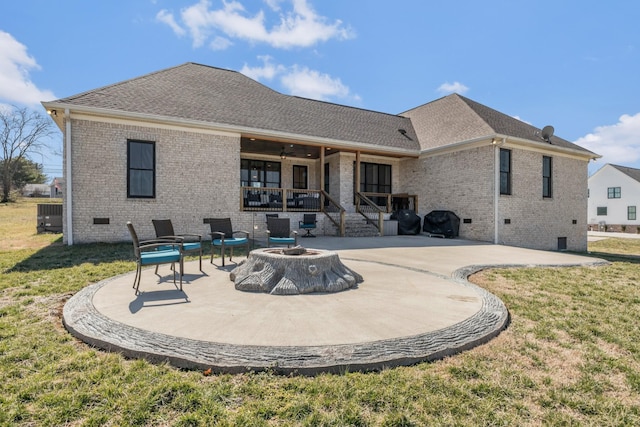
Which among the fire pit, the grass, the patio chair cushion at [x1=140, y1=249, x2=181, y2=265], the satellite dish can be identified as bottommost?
the grass

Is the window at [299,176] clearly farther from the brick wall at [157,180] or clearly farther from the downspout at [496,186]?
the downspout at [496,186]

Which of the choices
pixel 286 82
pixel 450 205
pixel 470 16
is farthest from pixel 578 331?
pixel 286 82

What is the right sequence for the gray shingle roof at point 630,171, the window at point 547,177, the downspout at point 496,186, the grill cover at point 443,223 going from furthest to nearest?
the gray shingle roof at point 630,171, the window at point 547,177, the grill cover at point 443,223, the downspout at point 496,186

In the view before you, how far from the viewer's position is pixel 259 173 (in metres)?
17.4

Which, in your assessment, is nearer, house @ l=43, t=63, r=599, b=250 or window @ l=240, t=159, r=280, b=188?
house @ l=43, t=63, r=599, b=250

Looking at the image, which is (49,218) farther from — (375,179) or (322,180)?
(375,179)

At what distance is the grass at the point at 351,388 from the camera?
2070 mm

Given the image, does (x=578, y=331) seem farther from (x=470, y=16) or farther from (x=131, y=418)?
(x=470, y=16)

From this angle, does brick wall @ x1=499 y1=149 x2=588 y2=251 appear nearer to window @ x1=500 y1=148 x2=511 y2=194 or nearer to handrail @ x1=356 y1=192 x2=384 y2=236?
window @ x1=500 y1=148 x2=511 y2=194

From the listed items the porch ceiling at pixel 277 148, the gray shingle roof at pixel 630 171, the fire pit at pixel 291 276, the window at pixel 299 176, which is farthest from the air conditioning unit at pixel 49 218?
the gray shingle roof at pixel 630 171

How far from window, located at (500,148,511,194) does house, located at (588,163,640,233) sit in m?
30.6

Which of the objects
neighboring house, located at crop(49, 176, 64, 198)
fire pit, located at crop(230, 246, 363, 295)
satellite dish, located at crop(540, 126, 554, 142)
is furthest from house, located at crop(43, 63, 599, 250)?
neighboring house, located at crop(49, 176, 64, 198)

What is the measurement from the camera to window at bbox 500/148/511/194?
45.0ft

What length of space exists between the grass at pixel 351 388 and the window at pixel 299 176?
49.1ft
